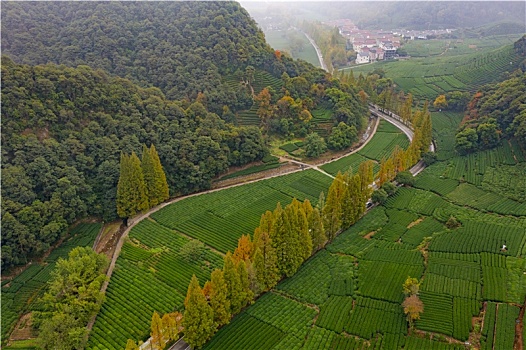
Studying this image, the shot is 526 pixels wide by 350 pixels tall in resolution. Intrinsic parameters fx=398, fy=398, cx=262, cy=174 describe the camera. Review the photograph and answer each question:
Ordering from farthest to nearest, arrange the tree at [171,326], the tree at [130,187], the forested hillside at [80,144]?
the tree at [130,187] → the forested hillside at [80,144] → the tree at [171,326]

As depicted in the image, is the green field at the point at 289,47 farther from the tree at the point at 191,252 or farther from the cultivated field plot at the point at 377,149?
the tree at the point at 191,252

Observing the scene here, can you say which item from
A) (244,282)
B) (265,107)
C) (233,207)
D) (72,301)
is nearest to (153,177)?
(233,207)

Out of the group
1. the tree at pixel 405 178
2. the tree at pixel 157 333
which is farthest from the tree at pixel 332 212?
the tree at pixel 157 333

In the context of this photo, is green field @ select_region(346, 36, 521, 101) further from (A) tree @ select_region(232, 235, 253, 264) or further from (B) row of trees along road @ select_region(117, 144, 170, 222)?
(A) tree @ select_region(232, 235, 253, 264)

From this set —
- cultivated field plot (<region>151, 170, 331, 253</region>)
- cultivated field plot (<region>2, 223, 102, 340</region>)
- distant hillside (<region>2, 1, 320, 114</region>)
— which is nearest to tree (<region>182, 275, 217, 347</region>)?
cultivated field plot (<region>151, 170, 331, 253</region>)

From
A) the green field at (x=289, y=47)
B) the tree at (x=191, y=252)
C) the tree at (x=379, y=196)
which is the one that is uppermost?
the green field at (x=289, y=47)

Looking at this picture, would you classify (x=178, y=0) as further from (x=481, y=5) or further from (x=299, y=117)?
(x=481, y=5)
